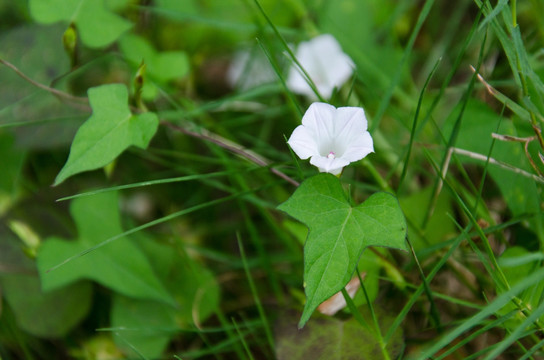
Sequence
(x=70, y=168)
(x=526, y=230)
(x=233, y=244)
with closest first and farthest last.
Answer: (x=70, y=168) → (x=526, y=230) → (x=233, y=244)

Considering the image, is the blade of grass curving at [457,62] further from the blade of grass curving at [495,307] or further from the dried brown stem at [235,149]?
the blade of grass curving at [495,307]

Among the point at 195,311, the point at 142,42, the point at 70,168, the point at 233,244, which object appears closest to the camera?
the point at 70,168

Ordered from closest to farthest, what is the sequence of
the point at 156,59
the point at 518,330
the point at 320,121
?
the point at 518,330 → the point at 320,121 → the point at 156,59

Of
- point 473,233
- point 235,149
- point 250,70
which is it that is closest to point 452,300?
point 473,233

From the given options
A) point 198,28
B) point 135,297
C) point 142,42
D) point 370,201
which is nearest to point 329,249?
point 370,201

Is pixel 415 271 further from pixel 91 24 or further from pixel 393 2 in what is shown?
pixel 393 2

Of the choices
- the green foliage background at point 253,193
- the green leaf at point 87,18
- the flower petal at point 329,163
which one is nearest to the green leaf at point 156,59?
the green foliage background at point 253,193

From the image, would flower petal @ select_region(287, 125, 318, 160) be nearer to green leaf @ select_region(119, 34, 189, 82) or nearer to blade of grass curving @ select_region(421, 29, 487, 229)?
blade of grass curving @ select_region(421, 29, 487, 229)

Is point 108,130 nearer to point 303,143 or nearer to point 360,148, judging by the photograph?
point 303,143
